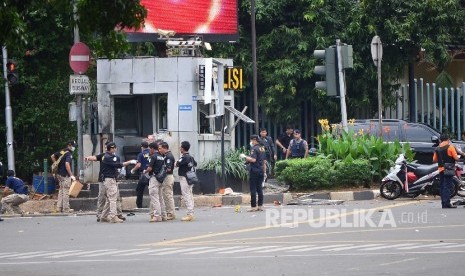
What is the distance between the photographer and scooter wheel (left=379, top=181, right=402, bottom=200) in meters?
28.3

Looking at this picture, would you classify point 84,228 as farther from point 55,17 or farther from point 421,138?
point 421,138

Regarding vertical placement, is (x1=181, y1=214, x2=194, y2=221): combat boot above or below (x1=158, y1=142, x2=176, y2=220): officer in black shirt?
below

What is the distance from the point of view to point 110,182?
25328 mm

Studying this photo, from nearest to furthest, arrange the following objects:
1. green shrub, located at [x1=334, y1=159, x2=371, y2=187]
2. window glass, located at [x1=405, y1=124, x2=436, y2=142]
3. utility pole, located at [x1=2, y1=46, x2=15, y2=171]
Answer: green shrub, located at [x1=334, y1=159, x2=371, y2=187] → utility pole, located at [x1=2, y1=46, x2=15, y2=171] → window glass, located at [x1=405, y1=124, x2=436, y2=142]

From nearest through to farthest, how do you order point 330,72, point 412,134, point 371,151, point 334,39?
point 330,72 → point 371,151 → point 412,134 → point 334,39

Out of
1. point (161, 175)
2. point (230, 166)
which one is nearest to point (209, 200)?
point (230, 166)

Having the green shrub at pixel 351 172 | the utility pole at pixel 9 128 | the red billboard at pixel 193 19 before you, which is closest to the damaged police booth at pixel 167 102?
the red billboard at pixel 193 19

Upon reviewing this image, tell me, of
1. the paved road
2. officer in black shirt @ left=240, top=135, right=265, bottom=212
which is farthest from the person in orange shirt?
officer in black shirt @ left=240, top=135, right=265, bottom=212

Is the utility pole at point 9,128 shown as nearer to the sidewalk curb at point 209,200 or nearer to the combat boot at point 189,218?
the sidewalk curb at point 209,200

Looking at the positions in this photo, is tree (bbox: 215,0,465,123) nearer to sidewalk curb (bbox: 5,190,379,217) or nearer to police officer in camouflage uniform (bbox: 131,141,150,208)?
sidewalk curb (bbox: 5,190,379,217)

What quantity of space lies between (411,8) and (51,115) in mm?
11375

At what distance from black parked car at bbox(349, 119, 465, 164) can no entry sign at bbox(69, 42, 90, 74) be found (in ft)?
26.3

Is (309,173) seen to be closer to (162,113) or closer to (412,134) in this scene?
(162,113)

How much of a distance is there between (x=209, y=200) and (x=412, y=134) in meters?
7.42
